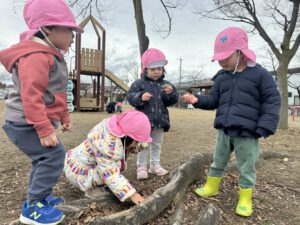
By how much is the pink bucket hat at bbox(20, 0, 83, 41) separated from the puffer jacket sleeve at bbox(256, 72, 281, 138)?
64.1 inches

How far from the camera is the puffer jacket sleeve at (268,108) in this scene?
105 inches

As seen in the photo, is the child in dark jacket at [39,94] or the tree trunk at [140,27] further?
the tree trunk at [140,27]

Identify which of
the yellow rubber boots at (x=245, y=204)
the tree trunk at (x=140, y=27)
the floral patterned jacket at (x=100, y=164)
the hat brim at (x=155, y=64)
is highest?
the tree trunk at (x=140, y=27)

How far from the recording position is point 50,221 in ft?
6.97

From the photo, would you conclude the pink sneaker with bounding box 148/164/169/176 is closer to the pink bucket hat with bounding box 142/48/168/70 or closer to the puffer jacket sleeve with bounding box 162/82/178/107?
the puffer jacket sleeve with bounding box 162/82/178/107

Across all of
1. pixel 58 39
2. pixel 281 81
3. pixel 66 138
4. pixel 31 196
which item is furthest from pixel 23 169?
pixel 281 81

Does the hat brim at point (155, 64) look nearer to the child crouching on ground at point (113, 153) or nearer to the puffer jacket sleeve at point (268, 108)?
the child crouching on ground at point (113, 153)

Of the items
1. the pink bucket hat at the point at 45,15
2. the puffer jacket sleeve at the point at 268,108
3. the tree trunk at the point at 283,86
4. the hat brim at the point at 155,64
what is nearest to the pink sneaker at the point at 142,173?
the hat brim at the point at 155,64

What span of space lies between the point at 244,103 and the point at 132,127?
3.29 ft

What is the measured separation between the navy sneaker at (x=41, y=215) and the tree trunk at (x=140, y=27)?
5495 millimetres

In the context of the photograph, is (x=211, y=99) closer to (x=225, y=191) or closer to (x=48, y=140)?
(x=225, y=191)

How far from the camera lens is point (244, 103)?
9.23ft

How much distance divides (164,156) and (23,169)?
198 centimetres

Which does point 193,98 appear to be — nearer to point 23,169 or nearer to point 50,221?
point 50,221
